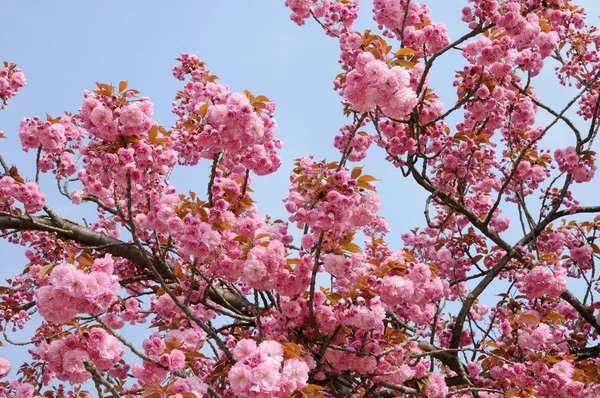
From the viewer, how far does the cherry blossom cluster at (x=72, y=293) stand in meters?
2.78

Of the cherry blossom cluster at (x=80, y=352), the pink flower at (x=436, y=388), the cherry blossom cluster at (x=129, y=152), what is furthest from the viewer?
the pink flower at (x=436, y=388)

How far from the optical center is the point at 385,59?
3533mm

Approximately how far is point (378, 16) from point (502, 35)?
1.14 metres

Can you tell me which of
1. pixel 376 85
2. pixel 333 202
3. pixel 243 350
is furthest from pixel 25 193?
pixel 376 85

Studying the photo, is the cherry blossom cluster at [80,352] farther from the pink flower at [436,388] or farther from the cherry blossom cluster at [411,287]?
the pink flower at [436,388]

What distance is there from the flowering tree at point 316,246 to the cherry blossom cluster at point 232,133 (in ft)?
0.05

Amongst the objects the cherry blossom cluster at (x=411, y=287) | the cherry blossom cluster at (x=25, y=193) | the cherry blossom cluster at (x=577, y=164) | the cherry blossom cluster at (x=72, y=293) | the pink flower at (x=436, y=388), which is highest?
the cherry blossom cluster at (x=577, y=164)

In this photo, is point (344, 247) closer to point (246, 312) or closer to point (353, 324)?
point (353, 324)

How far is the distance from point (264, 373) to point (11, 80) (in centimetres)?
519

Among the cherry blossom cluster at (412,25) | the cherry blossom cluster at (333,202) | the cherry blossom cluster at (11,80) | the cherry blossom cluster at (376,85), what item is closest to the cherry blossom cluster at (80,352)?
the cherry blossom cluster at (333,202)

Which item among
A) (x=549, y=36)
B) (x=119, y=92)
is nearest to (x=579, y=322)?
(x=549, y=36)

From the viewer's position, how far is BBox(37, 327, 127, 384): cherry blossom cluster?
279 cm

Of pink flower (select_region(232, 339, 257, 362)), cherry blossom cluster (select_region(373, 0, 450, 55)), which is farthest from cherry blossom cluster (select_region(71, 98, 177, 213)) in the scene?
cherry blossom cluster (select_region(373, 0, 450, 55))

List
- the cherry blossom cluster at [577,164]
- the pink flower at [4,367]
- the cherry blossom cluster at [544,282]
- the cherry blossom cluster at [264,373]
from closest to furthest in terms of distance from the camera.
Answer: the cherry blossom cluster at [264,373]
the cherry blossom cluster at [544,282]
the pink flower at [4,367]
the cherry blossom cluster at [577,164]
